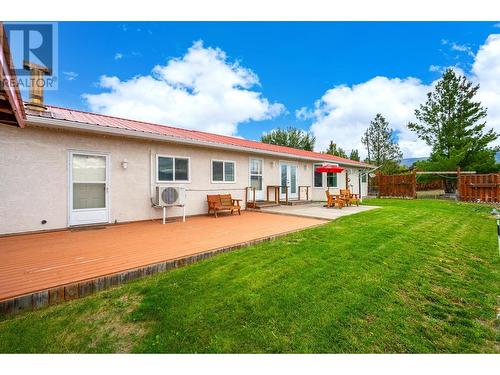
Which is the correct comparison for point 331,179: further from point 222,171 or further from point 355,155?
point 355,155

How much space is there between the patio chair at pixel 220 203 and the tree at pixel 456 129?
18760 mm

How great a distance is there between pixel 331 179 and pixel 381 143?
2046 centimetres

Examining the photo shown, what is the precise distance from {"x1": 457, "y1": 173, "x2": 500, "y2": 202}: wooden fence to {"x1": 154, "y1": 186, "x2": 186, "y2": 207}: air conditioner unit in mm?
16871

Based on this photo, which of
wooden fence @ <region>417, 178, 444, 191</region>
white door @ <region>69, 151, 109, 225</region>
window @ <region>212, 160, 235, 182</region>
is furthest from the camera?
wooden fence @ <region>417, 178, 444, 191</region>

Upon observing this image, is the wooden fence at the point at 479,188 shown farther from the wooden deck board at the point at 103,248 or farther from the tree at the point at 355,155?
the tree at the point at 355,155

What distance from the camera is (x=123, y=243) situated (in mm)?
4836

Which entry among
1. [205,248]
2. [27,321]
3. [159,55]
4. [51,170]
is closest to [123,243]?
[205,248]

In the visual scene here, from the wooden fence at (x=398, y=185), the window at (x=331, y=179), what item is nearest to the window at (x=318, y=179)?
the window at (x=331, y=179)

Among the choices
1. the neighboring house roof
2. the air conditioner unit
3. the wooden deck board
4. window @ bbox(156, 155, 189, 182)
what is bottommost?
the wooden deck board

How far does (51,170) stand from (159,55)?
10340mm

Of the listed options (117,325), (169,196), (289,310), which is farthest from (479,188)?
(117,325)

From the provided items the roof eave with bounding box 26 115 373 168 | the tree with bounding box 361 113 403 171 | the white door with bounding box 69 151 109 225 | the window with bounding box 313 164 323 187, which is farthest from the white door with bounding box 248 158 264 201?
the tree with bounding box 361 113 403 171

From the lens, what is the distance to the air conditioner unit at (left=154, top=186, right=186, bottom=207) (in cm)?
740

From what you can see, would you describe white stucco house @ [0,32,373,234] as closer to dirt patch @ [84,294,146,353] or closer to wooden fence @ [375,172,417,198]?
dirt patch @ [84,294,146,353]
